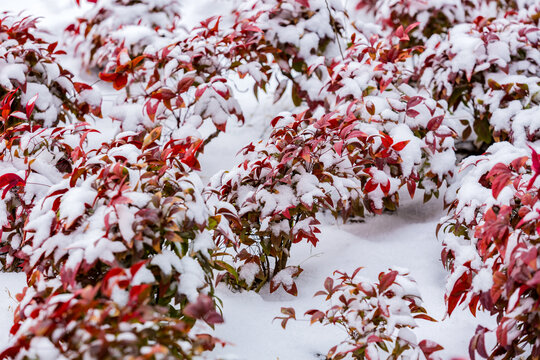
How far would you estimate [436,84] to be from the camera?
8.96 feet

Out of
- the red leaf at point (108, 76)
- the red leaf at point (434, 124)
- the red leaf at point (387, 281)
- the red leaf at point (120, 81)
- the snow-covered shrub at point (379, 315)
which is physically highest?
the red leaf at point (108, 76)

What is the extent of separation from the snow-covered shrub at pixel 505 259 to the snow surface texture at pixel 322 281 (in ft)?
0.81

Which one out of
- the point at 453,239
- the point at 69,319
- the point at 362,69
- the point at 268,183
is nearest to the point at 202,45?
the point at 362,69

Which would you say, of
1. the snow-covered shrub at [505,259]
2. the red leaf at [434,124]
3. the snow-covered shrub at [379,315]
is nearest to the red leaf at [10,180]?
the snow-covered shrub at [379,315]

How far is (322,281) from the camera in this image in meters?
2.11

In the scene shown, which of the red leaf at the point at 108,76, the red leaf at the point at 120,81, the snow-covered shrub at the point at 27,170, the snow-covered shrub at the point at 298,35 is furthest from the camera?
the snow-covered shrub at the point at 298,35

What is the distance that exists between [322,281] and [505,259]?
2.83ft

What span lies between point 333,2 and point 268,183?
1528 millimetres

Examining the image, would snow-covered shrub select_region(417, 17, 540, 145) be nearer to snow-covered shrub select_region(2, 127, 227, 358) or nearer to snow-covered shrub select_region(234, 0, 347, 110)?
snow-covered shrub select_region(234, 0, 347, 110)

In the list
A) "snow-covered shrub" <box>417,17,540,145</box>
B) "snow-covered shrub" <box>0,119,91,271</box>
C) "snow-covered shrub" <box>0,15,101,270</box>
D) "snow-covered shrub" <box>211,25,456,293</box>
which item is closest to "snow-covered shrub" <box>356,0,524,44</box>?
"snow-covered shrub" <box>417,17,540,145</box>

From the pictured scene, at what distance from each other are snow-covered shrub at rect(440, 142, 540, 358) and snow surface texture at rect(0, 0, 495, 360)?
0.81ft

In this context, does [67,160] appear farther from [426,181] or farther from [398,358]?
[426,181]

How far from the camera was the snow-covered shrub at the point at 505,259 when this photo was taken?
4.30 ft

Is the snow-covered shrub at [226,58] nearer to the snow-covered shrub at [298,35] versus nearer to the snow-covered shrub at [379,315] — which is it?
the snow-covered shrub at [298,35]
